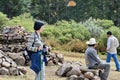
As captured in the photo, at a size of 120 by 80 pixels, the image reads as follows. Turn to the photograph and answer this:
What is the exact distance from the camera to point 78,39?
25.5 m

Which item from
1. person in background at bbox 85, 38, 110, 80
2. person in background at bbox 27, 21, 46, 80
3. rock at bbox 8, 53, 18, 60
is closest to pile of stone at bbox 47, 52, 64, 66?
rock at bbox 8, 53, 18, 60

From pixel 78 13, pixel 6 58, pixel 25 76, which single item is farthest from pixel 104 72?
pixel 78 13

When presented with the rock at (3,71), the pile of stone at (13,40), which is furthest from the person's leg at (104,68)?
the pile of stone at (13,40)

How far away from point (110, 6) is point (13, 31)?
88.4ft

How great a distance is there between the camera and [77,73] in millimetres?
12930

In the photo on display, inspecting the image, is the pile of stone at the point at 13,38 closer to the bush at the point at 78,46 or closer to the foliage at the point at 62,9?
the bush at the point at 78,46

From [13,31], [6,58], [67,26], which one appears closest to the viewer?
[6,58]

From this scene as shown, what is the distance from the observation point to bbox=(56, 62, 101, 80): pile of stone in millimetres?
12445

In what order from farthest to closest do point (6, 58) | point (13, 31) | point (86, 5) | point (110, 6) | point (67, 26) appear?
point (86, 5) < point (110, 6) < point (67, 26) < point (13, 31) < point (6, 58)

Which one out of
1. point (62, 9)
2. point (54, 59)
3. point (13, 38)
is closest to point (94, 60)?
point (54, 59)

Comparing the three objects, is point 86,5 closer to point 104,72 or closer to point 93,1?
point 93,1

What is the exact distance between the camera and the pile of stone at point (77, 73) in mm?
12445

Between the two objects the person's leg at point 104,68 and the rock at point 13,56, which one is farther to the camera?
the rock at point 13,56

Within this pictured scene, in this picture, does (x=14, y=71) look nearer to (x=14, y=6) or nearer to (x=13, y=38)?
(x=13, y=38)
